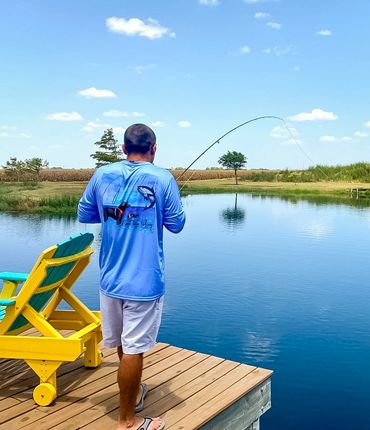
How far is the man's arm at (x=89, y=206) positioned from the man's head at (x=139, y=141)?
30cm

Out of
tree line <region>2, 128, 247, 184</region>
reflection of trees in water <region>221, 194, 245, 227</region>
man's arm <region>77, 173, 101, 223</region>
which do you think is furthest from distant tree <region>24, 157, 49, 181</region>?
man's arm <region>77, 173, 101, 223</region>

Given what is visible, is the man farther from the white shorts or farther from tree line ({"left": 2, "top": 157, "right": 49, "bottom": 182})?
tree line ({"left": 2, "top": 157, "right": 49, "bottom": 182})

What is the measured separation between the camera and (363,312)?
11.2 meters

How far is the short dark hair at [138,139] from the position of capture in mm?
3324

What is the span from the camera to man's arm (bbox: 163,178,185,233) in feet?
10.7

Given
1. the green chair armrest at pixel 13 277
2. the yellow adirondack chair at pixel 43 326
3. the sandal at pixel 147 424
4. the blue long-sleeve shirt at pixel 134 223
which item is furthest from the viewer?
the green chair armrest at pixel 13 277

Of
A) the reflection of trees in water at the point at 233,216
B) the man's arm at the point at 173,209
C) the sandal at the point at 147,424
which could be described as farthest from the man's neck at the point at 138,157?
the reflection of trees in water at the point at 233,216

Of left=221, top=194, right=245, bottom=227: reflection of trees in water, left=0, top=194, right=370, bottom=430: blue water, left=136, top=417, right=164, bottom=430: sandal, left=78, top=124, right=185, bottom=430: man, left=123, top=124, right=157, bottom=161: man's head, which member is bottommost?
left=0, top=194, right=370, bottom=430: blue water

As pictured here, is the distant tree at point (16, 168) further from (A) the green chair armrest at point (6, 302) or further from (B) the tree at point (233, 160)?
(A) the green chair armrest at point (6, 302)

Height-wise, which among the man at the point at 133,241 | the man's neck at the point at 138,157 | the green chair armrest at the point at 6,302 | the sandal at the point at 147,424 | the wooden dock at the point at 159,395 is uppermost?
the man's neck at the point at 138,157

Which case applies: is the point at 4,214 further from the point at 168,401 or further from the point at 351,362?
the point at 168,401

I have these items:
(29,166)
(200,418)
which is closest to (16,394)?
(200,418)

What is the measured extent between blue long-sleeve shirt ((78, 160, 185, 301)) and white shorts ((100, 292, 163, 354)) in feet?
0.20

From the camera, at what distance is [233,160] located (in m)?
76.5
